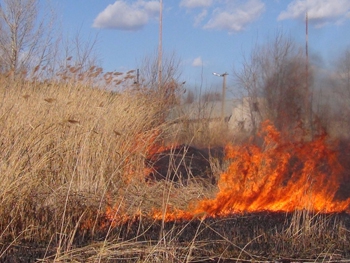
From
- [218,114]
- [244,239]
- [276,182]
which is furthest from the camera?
[218,114]

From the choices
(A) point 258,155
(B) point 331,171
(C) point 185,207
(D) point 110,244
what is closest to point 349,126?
(B) point 331,171

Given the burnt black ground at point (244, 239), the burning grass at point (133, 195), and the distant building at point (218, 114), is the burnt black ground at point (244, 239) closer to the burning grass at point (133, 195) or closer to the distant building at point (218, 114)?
the burning grass at point (133, 195)

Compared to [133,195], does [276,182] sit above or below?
above

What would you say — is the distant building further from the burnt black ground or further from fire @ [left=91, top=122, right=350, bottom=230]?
the burnt black ground

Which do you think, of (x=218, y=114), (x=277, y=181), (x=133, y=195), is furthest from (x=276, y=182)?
(x=218, y=114)

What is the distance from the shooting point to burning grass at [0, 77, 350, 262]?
143 inches

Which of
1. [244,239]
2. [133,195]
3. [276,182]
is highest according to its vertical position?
[276,182]

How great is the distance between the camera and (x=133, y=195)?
5.15 m

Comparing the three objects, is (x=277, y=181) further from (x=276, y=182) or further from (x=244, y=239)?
(x=244, y=239)

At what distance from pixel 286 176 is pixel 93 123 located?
230 cm

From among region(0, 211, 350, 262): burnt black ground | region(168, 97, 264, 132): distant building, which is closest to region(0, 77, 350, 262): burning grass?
region(0, 211, 350, 262): burnt black ground

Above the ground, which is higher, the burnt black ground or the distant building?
the distant building

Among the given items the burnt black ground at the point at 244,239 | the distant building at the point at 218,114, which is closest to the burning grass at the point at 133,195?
the burnt black ground at the point at 244,239

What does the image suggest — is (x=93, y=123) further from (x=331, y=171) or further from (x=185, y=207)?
(x=331, y=171)
